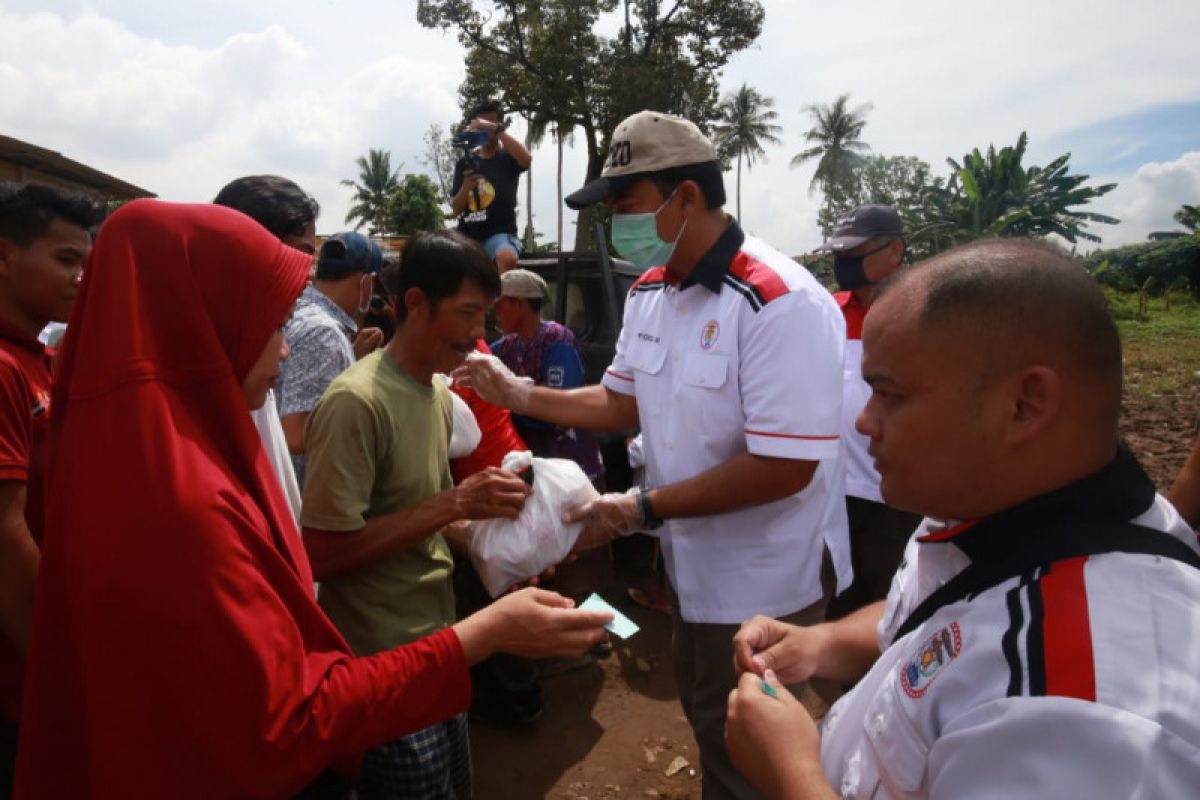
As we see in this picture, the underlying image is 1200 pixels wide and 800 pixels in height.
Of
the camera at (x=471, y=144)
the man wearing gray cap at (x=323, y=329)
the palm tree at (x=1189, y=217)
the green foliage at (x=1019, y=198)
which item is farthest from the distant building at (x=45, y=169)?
the palm tree at (x=1189, y=217)

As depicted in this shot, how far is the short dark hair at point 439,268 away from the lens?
91.9 inches

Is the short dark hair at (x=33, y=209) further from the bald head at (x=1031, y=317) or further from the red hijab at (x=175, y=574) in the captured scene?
the bald head at (x=1031, y=317)

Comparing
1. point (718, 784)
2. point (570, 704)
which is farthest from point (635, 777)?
point (718, 784)

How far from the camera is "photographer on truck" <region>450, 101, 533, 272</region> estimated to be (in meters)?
6.24

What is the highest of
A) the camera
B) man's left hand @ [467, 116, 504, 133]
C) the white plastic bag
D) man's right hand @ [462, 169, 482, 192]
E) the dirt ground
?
man's left hand @ [467, 116, 504, 133]

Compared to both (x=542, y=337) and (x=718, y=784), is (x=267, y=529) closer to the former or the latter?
(x=718, y=784)

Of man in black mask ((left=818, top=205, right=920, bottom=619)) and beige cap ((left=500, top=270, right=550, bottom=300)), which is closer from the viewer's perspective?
man in black mask ((left=818, top=205, right=920, bottom=619))

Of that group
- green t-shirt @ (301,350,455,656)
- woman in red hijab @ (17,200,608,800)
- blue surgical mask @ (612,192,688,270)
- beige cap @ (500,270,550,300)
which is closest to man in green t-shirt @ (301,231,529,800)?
green t-shirt @ (301,350,455,656)

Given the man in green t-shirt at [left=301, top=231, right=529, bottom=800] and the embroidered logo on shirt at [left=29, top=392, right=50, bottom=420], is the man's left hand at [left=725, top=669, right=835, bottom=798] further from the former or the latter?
the embroidered logo on shirt at [left=29, top=392, right=50, bottom=420]

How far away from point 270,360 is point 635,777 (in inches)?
110

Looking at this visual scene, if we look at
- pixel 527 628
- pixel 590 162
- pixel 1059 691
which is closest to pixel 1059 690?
pixel 1059 691

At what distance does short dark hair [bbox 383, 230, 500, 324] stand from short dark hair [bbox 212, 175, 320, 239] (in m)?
0.73

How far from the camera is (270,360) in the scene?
59.7 inches

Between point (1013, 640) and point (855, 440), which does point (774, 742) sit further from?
point (855, 440)
